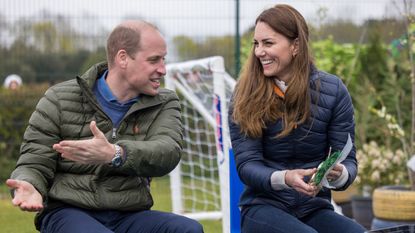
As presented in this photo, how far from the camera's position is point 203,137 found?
984 centimetres

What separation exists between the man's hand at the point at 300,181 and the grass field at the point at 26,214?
335cm

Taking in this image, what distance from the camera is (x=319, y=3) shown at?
32.9 feet

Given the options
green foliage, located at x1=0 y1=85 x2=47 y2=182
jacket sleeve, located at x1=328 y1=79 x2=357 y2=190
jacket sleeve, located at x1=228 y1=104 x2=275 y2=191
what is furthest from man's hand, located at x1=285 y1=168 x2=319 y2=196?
green foliage, located at x1=0 y1=85 x2=47 y2=182

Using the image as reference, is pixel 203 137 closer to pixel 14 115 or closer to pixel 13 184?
pixel 14 115

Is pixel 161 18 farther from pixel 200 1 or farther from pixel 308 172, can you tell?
pixel 308 172

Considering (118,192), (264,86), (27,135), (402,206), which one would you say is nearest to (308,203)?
(264,86)

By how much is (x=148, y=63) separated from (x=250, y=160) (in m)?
0.64

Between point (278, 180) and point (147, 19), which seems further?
point (147, 19)

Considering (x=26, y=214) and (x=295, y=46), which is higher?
(x=295, y=46)

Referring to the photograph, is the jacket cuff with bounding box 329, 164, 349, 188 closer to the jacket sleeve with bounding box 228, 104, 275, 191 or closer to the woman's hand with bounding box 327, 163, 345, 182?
the woman's hand with bounding box 327, 163, 345, 182

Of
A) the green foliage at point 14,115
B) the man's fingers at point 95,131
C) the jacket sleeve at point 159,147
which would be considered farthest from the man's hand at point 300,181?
the green foliage at point 14,115

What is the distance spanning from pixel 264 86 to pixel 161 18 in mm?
5869

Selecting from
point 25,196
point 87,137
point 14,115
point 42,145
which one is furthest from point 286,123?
point 14,115

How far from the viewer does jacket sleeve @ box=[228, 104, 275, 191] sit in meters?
4.26
